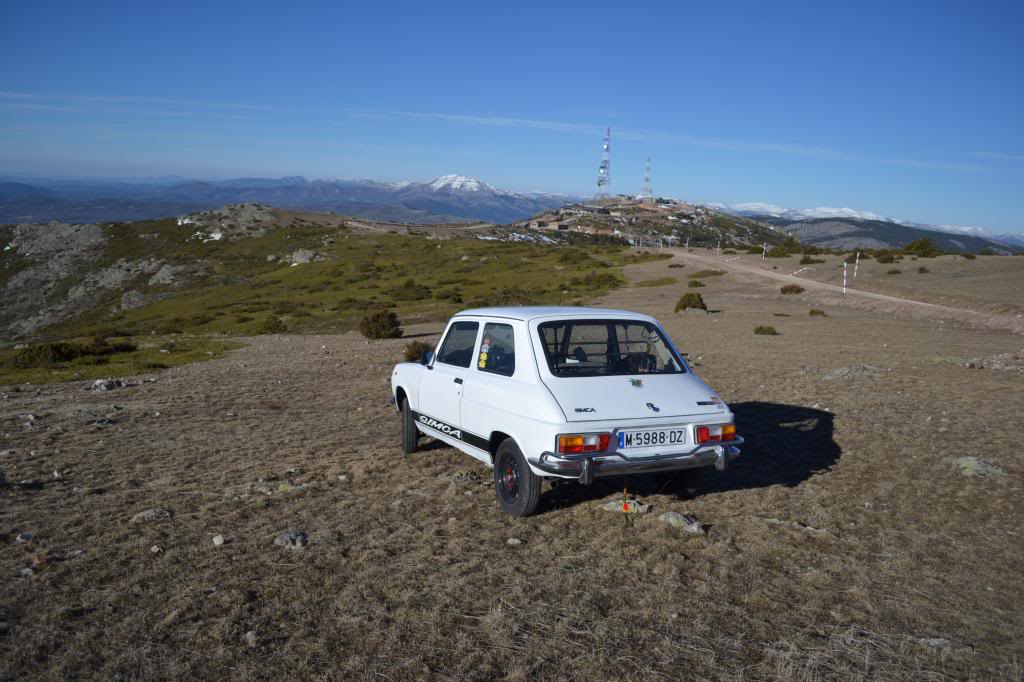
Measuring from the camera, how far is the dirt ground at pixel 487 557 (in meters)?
4.42

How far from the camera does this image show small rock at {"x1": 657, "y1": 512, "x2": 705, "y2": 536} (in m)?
6.64

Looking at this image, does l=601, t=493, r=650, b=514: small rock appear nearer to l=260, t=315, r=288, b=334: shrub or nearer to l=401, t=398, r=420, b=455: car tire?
l=401, t=398, r=420, b=455: car tire

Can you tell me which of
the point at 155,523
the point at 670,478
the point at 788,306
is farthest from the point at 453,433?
the point at 788,306

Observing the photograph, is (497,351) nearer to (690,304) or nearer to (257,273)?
(690,304)

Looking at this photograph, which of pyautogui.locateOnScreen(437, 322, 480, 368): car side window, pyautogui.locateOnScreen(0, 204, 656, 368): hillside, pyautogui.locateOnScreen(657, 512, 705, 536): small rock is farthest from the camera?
pyautogui.locateOnScreen(0, 204, 656, 368): hillside

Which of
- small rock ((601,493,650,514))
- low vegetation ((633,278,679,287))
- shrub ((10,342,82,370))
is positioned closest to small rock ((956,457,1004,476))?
small rock ((601,493,650,514))

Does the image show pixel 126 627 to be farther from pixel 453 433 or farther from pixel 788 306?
pixel 788 306

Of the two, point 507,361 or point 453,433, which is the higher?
point 507,361

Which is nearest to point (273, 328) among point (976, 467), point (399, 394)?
point (399, 394)

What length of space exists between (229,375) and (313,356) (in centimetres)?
407

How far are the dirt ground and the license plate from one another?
2.79ft

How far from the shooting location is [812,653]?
448 centimetres

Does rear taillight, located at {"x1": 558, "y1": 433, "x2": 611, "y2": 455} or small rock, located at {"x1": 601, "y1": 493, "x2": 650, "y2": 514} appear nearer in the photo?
rear taillight, located at {"x1": 558, "y1": 433, "x2": 611, "y2": 455}

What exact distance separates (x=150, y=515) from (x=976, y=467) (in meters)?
9.42
